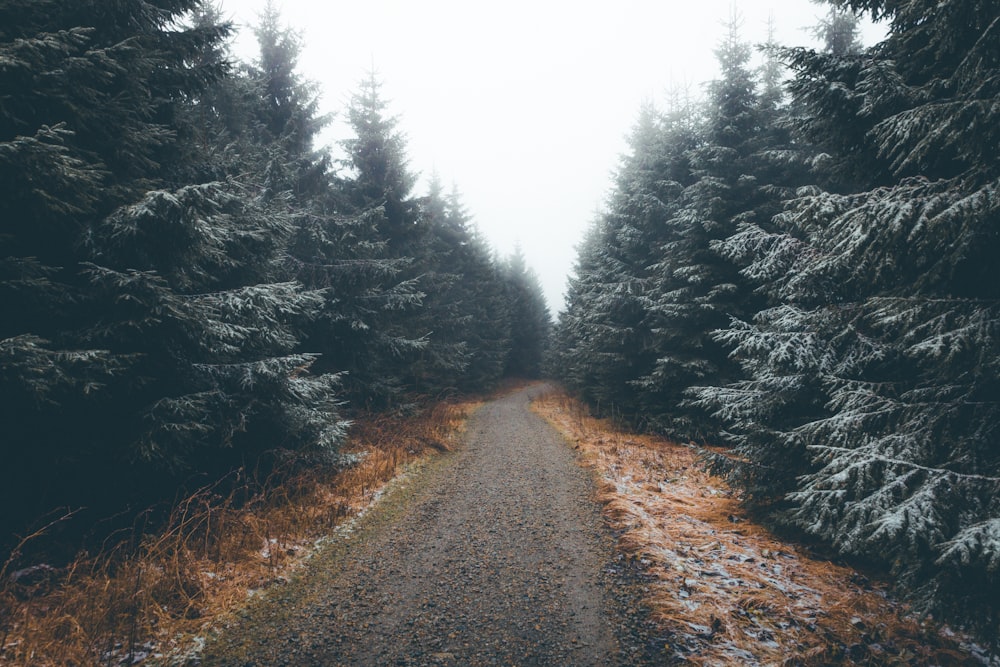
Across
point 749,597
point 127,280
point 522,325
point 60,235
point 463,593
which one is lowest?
point 463,593

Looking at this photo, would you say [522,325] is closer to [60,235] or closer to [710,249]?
[710,249]

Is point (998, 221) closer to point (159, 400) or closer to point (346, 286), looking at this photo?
point (159, 400)

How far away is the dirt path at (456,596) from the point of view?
3752 mm

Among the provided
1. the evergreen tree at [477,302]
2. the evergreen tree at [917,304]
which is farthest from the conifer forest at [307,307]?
the evergreen tree at [477,302]

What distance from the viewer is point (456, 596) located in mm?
4656

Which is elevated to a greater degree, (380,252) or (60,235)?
(380,252)

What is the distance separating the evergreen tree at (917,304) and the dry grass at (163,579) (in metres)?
6.42

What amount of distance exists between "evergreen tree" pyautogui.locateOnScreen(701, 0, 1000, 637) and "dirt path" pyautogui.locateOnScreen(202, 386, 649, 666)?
8.58ft

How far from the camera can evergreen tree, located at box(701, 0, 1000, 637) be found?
11.1 feet

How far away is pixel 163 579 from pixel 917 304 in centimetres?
847

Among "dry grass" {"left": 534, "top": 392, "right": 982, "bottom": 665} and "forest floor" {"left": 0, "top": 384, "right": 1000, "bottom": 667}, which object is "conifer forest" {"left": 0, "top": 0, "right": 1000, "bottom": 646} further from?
"forest floor" {"left": 0, "top": 384, "right": 1000, "bottom": 667}

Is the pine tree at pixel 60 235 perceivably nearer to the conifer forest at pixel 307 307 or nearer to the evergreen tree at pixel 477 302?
the conifer forest at pixel 307 307

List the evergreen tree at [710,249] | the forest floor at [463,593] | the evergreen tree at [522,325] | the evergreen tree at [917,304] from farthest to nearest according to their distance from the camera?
the evergreen tree at [522,325] → the evergreen tree at [710,249] → the forest floor at [463,593] → the evergreen tree at [917,304]

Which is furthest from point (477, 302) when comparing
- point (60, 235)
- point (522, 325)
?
point (60, 235)
